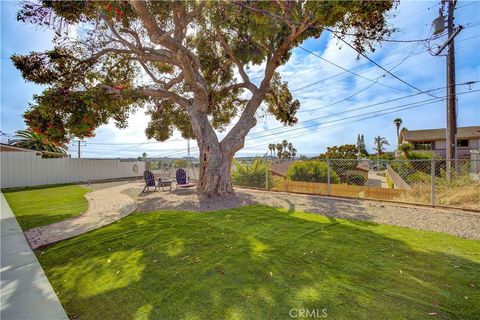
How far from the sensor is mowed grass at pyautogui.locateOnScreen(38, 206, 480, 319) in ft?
7.73

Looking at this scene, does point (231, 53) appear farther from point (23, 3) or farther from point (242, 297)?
point (242, 297)

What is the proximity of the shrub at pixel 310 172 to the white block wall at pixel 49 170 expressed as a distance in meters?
15.7

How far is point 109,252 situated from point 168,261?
1259 millimetres

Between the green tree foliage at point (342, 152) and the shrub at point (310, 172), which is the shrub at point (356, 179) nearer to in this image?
the shrub at point (310, 172)

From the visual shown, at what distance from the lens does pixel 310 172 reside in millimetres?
13430

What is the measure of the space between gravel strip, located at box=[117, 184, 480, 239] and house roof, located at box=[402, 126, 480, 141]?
32.7 meters

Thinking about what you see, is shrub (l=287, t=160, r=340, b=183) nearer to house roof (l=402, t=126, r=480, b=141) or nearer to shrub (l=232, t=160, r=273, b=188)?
shrub (l=232, t=160, r=273, b=188)

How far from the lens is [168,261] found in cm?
352

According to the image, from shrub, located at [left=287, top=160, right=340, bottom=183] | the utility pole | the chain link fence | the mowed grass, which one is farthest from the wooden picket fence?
the utility pole

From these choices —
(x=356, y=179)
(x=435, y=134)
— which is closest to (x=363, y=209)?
(x=356, y=179)

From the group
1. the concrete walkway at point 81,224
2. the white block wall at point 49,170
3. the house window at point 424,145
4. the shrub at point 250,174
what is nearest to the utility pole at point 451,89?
the shrub at point 250,174

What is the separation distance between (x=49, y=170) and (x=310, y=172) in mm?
18133

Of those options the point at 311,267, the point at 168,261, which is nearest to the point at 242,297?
the point at 311,267

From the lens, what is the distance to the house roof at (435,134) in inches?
1148
